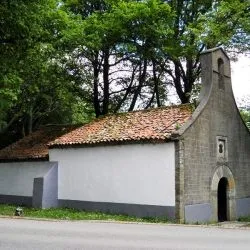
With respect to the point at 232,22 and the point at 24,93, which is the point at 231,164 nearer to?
the point at 232,22

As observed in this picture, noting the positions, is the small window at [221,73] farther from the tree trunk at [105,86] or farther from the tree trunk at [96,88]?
the tree trunk at [96,88]

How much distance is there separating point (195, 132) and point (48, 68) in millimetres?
11560

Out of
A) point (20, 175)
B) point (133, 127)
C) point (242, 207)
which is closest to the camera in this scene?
point (133, 127)

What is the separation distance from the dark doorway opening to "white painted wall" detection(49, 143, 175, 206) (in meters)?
4.36

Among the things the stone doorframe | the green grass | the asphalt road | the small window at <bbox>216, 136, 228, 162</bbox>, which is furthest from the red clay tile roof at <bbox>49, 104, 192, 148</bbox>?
the asphalt road

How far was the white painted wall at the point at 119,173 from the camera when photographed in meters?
18.6

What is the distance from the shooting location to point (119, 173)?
65.8 ft

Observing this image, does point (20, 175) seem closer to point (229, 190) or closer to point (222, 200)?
point (222, 200)

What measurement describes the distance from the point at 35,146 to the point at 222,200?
10.9m

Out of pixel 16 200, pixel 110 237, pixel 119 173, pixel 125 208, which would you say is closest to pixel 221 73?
pixel 119 173

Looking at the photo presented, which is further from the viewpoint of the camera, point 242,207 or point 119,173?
point 242,207

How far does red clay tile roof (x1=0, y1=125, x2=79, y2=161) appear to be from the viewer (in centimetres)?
2427

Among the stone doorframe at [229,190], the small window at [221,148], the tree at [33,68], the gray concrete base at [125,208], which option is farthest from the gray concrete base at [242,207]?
the tree at [33,68]

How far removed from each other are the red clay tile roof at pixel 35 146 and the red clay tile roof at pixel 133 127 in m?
1.79
